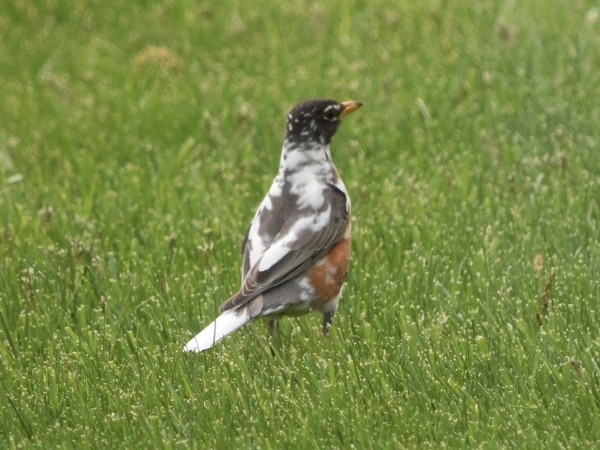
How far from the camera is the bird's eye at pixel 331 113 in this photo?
20.4ft

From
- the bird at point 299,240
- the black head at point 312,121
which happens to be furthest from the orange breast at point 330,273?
the black head at point 312,121

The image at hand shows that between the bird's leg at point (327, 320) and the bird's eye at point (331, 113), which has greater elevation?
the bird's eye at point (331, 113)

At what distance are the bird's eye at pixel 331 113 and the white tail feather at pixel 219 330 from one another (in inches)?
49.4

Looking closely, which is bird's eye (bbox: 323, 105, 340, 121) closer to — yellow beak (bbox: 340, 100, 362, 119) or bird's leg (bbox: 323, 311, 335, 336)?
yellow beak (bbox: 340, 100, 362, 119)

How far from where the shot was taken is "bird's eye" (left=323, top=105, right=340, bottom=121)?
245 inches

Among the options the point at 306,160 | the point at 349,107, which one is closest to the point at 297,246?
the point at 306,160

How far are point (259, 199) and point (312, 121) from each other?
1.54 meters

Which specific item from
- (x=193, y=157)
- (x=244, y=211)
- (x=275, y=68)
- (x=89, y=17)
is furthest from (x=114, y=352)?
(x=89, y=17)

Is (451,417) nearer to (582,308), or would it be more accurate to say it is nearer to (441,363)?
(441,363)

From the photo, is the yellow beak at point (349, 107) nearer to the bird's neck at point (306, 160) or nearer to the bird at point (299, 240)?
the bird at point (299, 240)

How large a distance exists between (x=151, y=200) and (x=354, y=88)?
2076 millimetres

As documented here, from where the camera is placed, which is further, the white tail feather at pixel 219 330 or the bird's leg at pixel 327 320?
the bird's leg at pixel 327 320

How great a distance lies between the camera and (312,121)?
20.3 feet

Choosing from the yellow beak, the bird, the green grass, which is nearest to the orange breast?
the bird
